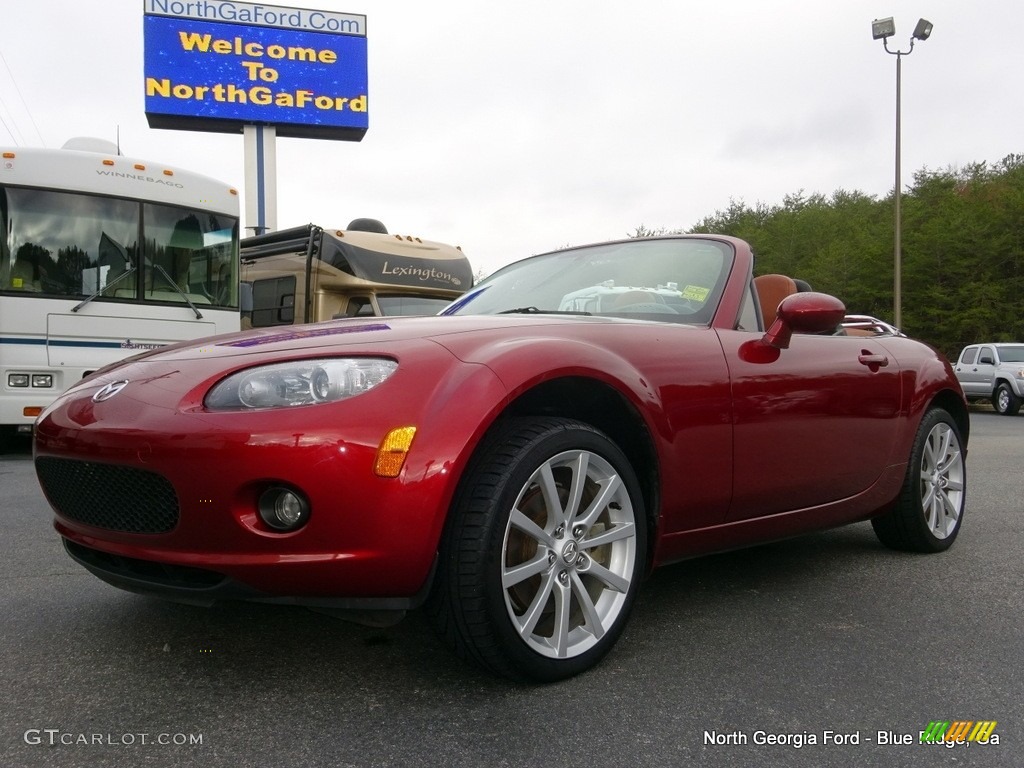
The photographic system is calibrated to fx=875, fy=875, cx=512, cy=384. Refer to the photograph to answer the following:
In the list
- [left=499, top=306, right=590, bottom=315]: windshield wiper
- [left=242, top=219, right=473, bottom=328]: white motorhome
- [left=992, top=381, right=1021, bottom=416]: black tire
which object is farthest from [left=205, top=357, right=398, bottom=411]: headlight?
[left=992, top=381, right=1021, bottom=416]: black tire

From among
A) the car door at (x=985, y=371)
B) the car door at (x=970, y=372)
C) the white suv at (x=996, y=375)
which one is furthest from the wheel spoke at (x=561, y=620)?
the car door at (x=970, y=372)

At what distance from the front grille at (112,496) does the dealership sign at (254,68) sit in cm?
2443

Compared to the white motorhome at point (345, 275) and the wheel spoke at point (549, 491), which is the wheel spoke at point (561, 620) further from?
the white motorhome at point (345, 275)

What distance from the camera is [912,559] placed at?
379cm

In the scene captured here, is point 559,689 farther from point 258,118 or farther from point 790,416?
point 258,118

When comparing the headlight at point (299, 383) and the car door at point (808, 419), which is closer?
the headlight at point (299, 383)

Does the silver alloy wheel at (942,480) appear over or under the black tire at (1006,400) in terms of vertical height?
over

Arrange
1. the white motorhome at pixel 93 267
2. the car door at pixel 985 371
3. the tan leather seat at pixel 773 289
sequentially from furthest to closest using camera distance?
the car door at pixel 985 371, the white motorhome at pixel 93 267, the tan leather seat at pixel 773 289

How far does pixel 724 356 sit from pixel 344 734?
5.30 ft

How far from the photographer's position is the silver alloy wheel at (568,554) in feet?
7.28

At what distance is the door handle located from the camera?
134 inches

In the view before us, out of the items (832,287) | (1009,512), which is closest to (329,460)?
(1009,512)

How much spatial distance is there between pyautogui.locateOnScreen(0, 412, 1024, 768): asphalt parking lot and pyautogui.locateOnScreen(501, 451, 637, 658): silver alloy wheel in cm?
14

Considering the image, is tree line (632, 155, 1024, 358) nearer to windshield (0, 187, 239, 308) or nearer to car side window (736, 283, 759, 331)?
windshield (0, 187, 239, 308)
